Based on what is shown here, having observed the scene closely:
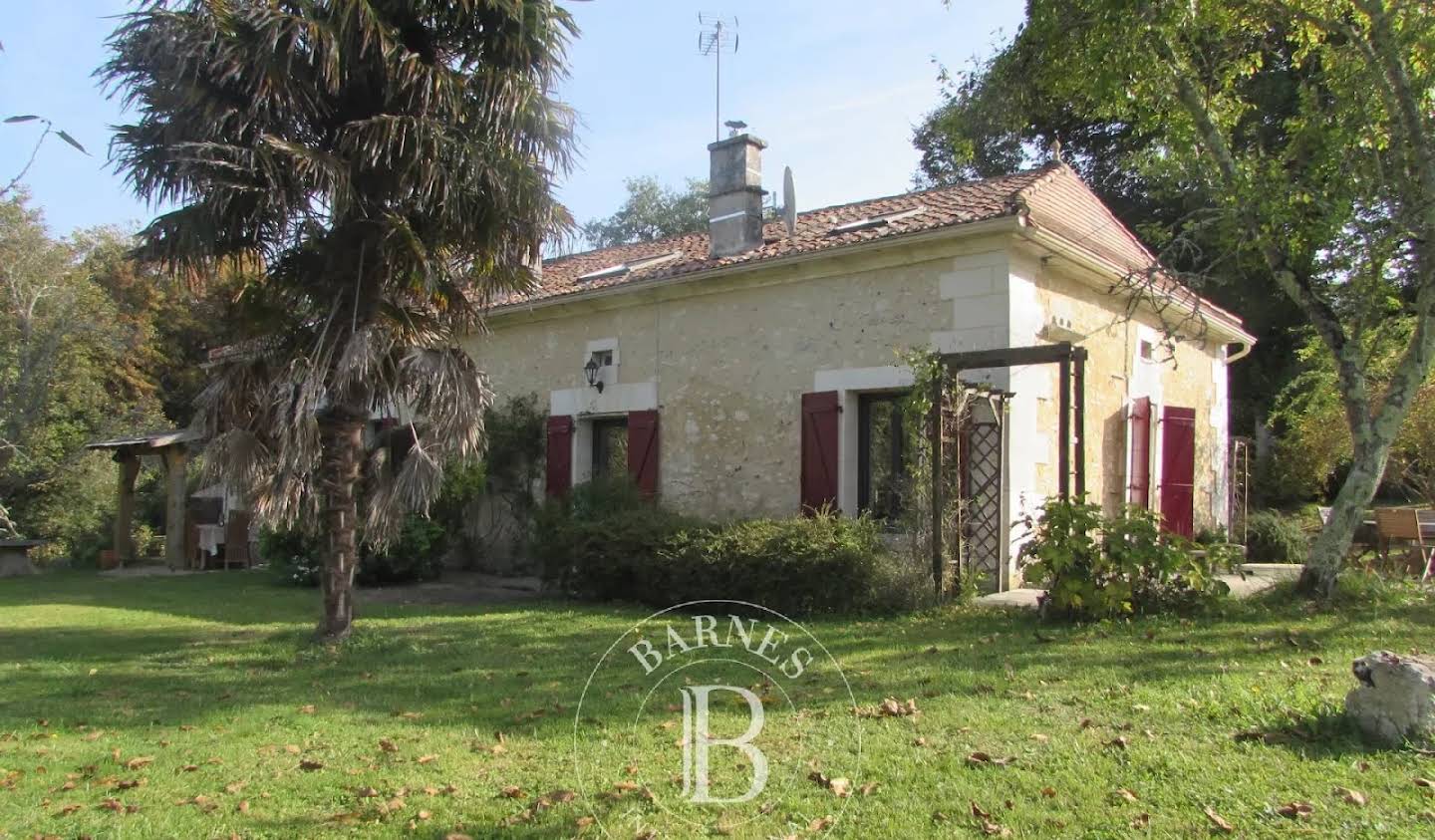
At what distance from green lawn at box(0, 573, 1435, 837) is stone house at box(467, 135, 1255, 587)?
2.74 metres

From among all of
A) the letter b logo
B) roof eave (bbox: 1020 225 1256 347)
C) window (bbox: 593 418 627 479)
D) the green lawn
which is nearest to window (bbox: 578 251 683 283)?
window (bbox: 593 418 627 479)

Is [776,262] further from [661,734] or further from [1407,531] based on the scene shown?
[1407,531]

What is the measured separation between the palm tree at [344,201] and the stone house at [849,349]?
155 inches

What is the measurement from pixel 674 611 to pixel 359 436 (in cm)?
334

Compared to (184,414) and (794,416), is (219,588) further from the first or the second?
(184,414)

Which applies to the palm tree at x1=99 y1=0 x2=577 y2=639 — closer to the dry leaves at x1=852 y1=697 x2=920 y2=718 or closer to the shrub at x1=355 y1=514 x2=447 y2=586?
the dry leaves at x1=852 y1=697 x2=920 y2=718

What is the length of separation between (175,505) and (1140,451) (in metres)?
14.4

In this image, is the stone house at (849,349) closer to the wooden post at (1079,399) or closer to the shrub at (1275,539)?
the wooden post at (1079,399)

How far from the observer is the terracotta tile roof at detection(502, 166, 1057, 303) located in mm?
9984

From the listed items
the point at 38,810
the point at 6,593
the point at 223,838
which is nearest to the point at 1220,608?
the point at 223,838

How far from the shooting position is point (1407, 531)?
1014 centimetres

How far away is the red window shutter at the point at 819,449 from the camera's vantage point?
10344 mm

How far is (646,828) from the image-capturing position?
11.2 feet

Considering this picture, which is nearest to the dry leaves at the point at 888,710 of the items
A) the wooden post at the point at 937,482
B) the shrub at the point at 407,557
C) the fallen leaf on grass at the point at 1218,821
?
the fallen leaf on grass at the point at 1218,821
